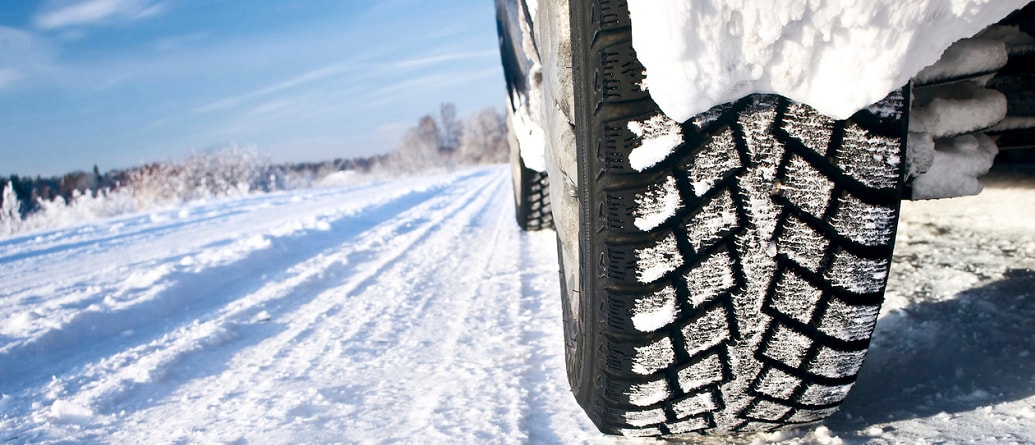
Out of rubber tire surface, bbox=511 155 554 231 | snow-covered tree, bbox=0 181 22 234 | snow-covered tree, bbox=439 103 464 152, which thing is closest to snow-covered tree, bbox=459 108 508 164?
snow-covered tree, bbox=439 103 464 152

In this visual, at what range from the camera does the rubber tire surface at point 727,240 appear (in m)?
0.86

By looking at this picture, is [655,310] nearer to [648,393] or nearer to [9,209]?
[648,393]

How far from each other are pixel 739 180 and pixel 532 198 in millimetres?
3013

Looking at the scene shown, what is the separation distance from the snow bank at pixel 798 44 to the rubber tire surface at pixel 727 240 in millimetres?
42

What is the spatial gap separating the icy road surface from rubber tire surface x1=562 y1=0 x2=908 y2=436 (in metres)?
0.24

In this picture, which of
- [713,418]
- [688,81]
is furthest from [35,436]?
[688,81]

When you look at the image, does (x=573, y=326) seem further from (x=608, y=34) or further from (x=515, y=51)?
(x=515, y=51)

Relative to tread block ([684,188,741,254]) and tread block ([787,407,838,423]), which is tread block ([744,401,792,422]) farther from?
tread block ([684,188,741,254])

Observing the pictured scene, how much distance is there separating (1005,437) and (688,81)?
85 cm

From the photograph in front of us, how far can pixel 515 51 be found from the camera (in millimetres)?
2533

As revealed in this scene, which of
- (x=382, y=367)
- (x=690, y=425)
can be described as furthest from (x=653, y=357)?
(x=382, y=367)

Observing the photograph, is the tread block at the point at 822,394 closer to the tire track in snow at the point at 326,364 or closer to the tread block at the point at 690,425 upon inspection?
the tread block at the point at 690,425

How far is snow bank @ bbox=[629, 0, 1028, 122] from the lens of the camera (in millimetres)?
758

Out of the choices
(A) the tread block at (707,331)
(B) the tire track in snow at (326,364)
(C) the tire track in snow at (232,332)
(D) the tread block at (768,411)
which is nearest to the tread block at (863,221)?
(A) the tread block at (707,331)
